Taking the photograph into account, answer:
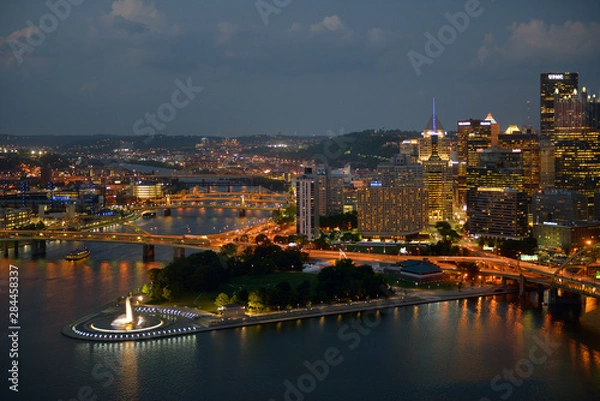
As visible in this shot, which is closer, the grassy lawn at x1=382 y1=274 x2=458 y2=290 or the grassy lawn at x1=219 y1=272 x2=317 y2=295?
the grassy lawn at x1=219 y1=272 x2=317 y2=295

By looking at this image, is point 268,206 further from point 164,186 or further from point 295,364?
point 295,364

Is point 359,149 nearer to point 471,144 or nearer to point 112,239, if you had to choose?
point 471,144

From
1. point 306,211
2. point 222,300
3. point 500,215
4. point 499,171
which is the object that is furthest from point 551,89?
point 222,300

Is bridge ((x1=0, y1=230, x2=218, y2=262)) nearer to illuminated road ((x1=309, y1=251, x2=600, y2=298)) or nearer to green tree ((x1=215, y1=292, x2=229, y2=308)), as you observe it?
illuminated road ((x1=309, y1=251, x2=600, y2=298))

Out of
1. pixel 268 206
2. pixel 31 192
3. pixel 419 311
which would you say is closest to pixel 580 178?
pixel 268 206

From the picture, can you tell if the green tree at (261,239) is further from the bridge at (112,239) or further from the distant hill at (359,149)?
the distant hill at (359,149)

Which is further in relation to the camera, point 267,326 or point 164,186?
point 164,186

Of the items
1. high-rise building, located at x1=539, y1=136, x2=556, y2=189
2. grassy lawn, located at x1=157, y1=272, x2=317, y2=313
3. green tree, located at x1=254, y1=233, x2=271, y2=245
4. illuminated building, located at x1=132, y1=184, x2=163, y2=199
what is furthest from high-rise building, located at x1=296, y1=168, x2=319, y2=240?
illuminated building, located at x1=132, y1=184, x2=163, y2=199
